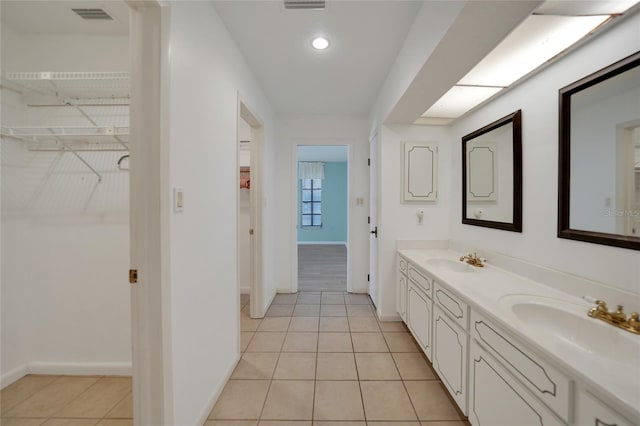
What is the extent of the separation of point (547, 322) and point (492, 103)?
170 centimetres

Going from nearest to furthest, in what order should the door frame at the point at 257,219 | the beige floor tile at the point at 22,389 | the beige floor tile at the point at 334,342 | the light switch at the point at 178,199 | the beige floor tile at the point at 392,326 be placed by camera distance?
the light switch at the point at 178,199 < the beige floor tile at the point at 22,389 < the beige floor tile at the point at 334,342 < the beige floor tile at the point at 392,326 < the door frame at the point at 257,219

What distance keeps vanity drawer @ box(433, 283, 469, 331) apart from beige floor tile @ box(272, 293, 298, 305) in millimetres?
2058

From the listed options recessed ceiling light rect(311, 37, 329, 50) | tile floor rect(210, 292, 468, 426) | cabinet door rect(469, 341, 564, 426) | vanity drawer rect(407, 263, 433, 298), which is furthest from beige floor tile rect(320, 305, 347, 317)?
recessed ceiling light rect(311, 37, 329, 50)

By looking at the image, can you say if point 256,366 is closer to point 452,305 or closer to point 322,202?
point 452,305

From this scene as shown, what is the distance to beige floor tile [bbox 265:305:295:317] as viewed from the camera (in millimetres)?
2898

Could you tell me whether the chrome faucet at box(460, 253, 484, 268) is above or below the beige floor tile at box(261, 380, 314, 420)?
above

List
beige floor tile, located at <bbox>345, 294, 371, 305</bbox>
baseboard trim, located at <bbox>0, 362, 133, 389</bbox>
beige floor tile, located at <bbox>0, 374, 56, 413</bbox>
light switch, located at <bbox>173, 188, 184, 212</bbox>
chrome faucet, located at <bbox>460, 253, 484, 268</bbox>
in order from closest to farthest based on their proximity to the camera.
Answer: light switch, located at <bbox>173, 188, 184, 212</bbox> < beige floor tile, located at <bbox>0, 374, 56, 413</bbox> < baseboard trim, located at <bbox>0, 362, 133, 389</bbox> < chrome faucet, located at <bbox>460, 253, 484, 268</bbox> < beige floor tile, located at <bbox>345, 294, 371, 305</bbox>

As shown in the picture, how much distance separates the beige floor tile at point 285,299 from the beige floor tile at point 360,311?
0.76 m

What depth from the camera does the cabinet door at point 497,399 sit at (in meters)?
0.90

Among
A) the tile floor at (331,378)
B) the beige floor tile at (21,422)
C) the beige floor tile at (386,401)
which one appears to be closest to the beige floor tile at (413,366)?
the tile floor at (331,378)

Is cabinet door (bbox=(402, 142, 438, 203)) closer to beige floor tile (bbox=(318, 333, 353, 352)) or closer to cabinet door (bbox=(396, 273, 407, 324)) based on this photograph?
cabinet door (bbox=(396, 273, 407, 324))

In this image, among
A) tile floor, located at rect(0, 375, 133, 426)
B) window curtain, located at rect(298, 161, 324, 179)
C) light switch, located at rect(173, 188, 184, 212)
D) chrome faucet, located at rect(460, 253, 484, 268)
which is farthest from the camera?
window curtain, located at rect(298, 161, 324, 179)

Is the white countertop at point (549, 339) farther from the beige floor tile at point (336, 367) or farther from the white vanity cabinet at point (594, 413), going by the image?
the beige floor tile at point (336, 367)

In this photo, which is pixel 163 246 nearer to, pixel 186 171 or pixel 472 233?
pixel 186 171
